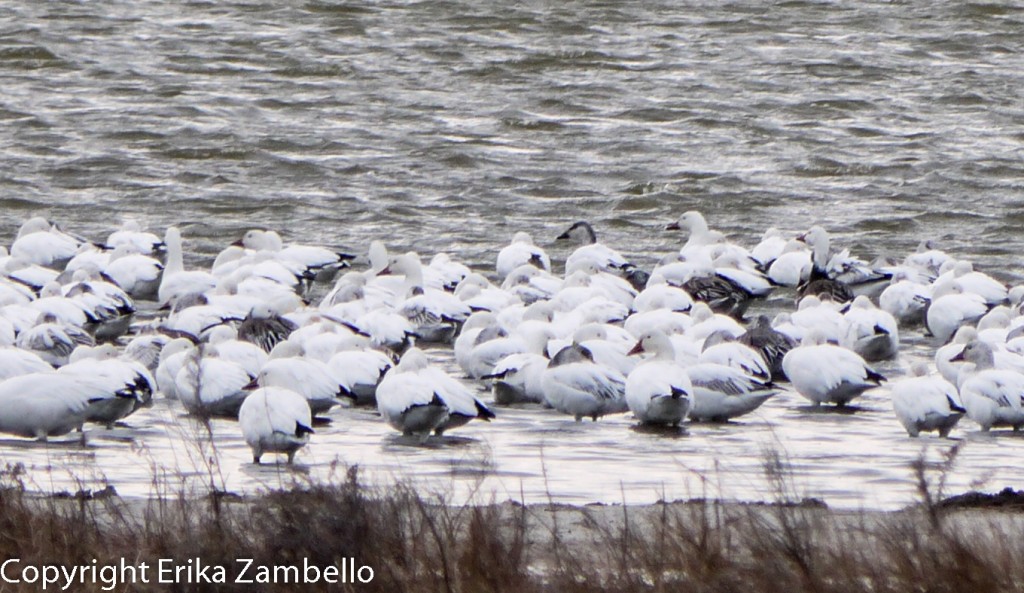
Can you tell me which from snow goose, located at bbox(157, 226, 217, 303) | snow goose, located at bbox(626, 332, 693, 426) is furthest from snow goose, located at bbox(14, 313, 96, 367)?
snow goose, located at bbox(626, 332, 693, 426)

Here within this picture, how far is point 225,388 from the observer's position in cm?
1048

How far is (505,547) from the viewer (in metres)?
6.32

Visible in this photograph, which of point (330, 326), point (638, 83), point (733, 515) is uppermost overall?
point (733, 515)

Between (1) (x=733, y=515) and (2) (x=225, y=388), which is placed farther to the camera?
(2) (x=225, y=388)

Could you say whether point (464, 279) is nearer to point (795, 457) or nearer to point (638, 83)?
point (795, 457)

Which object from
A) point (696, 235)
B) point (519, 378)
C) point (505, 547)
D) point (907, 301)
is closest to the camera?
point (505, 547)

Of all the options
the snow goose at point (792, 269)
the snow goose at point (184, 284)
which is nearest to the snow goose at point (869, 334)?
the snow goose at point (792, 269)

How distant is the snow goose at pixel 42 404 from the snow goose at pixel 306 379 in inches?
39.4

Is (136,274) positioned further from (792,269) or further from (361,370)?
(792,269)

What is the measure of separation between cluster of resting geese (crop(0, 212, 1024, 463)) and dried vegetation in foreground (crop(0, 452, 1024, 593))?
1.72ft

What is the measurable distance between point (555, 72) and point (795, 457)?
2218 centimetres

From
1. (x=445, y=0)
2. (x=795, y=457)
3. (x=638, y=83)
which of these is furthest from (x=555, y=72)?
(x=795, y=457)

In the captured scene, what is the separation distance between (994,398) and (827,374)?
1.20 meters

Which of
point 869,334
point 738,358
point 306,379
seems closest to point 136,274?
point 306,379
